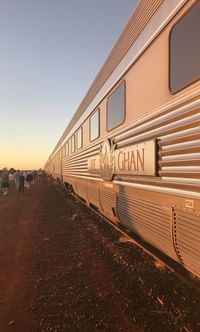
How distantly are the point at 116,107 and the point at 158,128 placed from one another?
2001 millimetres

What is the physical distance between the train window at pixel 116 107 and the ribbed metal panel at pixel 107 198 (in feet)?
3.60

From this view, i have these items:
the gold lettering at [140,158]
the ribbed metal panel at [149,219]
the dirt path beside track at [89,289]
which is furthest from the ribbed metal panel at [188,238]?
the gold lettering at [140,158]

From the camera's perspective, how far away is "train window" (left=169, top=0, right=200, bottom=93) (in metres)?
3.10

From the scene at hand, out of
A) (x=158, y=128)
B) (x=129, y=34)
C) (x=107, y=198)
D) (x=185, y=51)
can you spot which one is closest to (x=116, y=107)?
(x=129, y=34)

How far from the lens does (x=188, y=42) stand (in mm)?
3252

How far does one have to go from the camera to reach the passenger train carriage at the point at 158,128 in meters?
3.16

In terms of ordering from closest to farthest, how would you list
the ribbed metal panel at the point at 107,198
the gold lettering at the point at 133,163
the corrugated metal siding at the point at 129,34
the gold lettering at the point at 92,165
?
the corrugated metal siding at the point at 129,34, the gold lettering at the point at 133,163, the ribbed metal panel at the point at 107,198, the gold lettering at the point at 92,165

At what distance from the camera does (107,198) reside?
21.2 feet

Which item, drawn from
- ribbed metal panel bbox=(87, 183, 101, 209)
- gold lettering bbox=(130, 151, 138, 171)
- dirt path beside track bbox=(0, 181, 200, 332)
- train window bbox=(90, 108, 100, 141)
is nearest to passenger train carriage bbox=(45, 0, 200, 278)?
gold lettering bbox=(130, 151, 138, 171)

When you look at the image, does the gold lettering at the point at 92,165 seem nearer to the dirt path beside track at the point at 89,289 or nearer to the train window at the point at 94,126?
the train window at the point at 94,126

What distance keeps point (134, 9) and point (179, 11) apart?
1.61m

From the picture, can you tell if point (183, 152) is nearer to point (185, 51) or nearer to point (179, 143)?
point (179, 143)

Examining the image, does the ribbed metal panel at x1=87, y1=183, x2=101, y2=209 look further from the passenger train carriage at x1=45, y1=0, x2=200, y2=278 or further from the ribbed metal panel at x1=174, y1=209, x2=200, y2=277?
the ribbed metal panel at x1=174, y1=209, x2=200, y2=277

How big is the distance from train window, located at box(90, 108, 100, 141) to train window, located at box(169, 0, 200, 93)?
3906 millimetres
